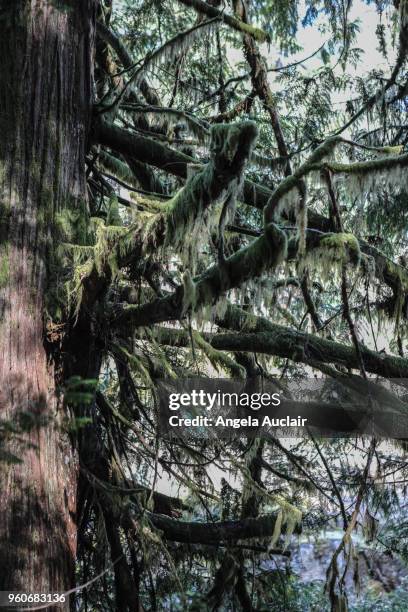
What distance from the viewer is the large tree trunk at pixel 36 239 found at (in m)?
3.03

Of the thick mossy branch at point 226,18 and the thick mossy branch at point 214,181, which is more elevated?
the thick mossy branch at point 226,18

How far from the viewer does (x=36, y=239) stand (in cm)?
339

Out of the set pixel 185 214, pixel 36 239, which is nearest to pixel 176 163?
pixel 36 239

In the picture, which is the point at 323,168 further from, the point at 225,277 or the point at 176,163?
the point at 176,163

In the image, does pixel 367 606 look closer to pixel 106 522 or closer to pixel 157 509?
pixel 157 509

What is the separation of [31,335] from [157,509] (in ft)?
7.22

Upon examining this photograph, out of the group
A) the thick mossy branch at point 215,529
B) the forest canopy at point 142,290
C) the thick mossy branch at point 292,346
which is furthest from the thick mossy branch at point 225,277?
the thick mossy branch at point 215,529

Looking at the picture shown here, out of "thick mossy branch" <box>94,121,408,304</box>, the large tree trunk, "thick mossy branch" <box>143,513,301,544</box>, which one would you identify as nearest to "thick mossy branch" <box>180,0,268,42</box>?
the large tree trunk

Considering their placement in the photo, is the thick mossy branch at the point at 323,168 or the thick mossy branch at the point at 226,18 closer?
the thick mossy branch at the point at 323,168

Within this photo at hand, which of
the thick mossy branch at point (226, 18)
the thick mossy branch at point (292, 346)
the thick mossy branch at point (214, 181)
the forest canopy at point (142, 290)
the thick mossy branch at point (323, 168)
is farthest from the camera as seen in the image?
the thick mossy branch at point (226, 18)

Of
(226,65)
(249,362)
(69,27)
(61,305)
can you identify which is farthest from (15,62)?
(226,65)

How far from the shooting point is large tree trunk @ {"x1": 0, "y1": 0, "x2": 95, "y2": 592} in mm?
3029

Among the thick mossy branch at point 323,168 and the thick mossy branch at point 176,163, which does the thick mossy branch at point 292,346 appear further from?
the thick mossy branch at point 323,168

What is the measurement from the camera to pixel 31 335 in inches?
128
